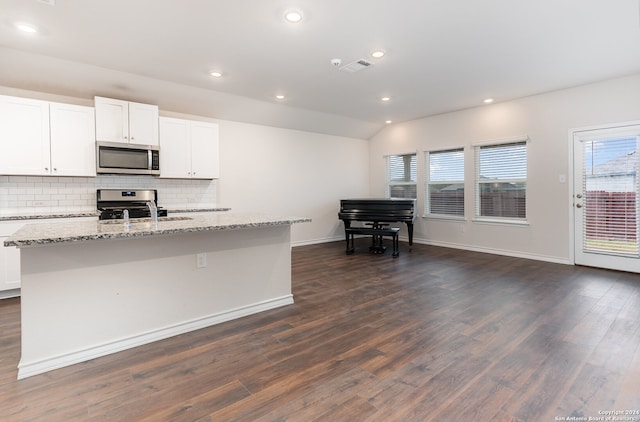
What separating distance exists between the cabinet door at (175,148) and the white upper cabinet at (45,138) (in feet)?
2.69

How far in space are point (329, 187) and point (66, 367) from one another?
549 cm

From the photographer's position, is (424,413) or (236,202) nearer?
(424,413)

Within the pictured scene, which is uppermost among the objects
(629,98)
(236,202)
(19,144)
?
(629,98)

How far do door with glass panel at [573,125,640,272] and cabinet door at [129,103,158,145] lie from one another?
5.92 metres

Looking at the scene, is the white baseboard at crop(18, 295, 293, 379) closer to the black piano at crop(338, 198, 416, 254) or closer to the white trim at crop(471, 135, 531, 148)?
the black piano at crop(338, 198, 416, 254)

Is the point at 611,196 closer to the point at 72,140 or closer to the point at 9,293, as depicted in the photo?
the point at 72,140

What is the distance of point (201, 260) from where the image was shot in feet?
8.65

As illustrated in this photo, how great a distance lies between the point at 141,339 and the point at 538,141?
5.70 metres

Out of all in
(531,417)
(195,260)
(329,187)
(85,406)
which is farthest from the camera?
(329,187)

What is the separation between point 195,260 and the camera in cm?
261

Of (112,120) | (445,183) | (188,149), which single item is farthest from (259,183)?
(445,183)

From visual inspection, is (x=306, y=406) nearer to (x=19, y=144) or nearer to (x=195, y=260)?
(x=195, y=260)

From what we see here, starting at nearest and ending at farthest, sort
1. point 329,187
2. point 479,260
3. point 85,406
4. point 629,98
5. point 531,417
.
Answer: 1. point 531,417
2. point 85,406
3. point 629,98
4. point 479,260
5. point 329,187

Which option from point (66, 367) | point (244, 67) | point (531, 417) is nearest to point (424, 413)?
point (531, 417)
